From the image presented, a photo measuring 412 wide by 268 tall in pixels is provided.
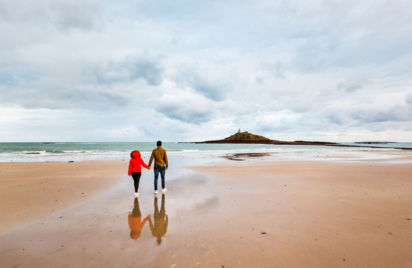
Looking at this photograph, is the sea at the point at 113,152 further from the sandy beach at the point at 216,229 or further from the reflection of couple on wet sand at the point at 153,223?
the reflection of couple on wet sand at the point at 153,223

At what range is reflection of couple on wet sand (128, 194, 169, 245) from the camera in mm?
5547

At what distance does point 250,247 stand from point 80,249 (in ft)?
12.1

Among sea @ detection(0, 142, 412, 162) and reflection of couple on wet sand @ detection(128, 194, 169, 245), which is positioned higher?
sea @ detection(0, 142, 412, 162)

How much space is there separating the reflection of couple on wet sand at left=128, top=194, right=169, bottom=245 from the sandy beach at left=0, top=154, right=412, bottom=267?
2.4 inches

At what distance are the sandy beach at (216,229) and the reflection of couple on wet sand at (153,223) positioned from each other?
0.06 metres

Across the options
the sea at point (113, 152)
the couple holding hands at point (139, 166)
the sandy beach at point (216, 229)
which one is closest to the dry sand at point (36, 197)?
the sandy beach at point (216, 229)

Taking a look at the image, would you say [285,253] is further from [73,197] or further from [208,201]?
[73,197]

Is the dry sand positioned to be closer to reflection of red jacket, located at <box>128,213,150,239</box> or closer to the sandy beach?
the sandy beach

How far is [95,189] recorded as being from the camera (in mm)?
11219

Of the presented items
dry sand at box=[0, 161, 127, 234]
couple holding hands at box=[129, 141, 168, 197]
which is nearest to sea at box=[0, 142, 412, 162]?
dry sand at box=[0, 161, 127, 234]

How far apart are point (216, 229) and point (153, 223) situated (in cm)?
184

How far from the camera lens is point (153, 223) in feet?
20.8

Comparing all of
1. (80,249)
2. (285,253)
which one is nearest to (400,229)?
(285,253)

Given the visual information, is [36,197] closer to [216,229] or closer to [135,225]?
[135,225]
